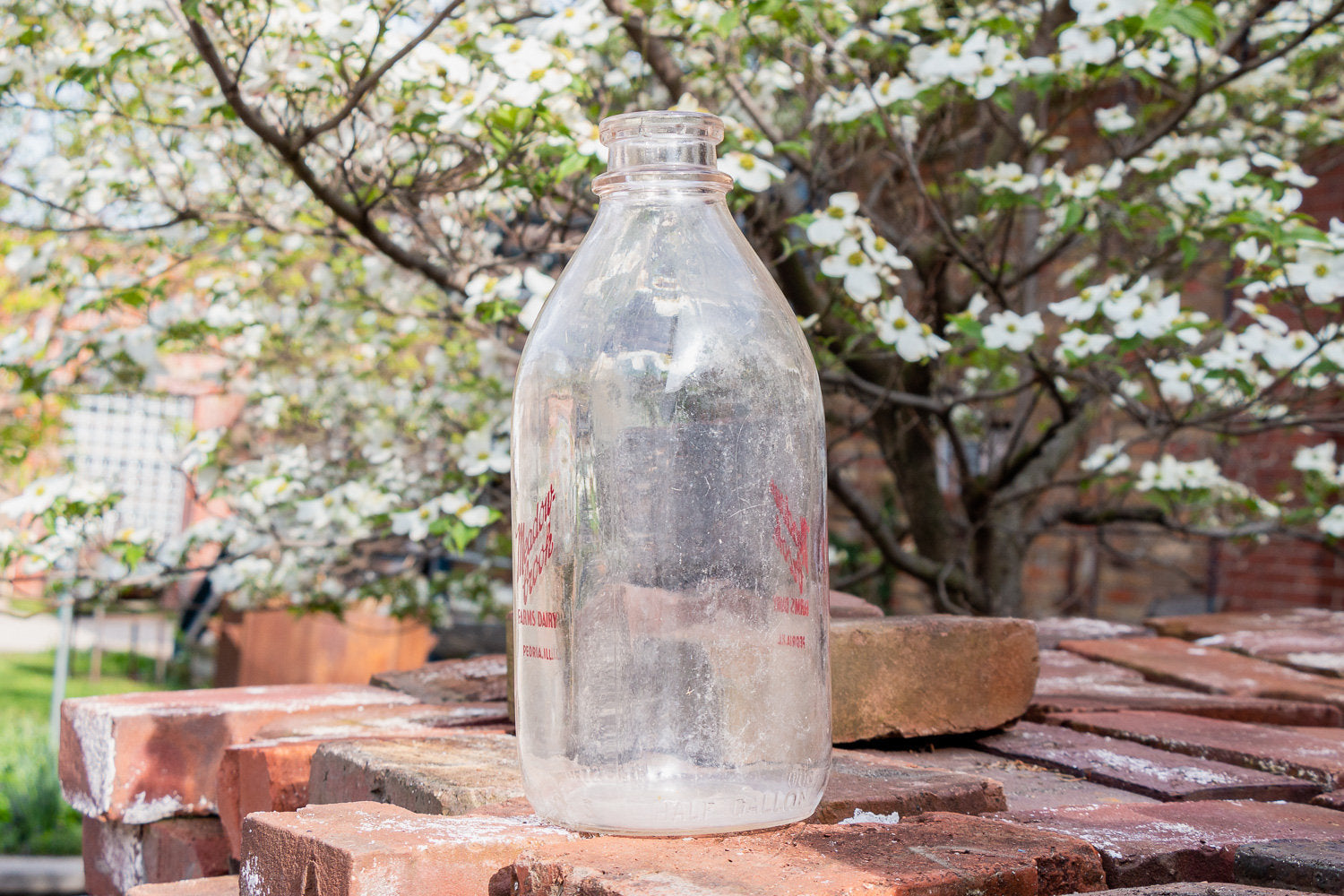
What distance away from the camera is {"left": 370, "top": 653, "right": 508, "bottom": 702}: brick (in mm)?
2219

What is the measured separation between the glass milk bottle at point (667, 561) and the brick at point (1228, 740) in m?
0.83

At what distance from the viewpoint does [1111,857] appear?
3.93 ft

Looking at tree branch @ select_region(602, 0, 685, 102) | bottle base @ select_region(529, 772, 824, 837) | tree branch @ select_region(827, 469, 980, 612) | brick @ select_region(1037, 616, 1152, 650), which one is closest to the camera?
bottle base @ select_region(529, 772, 824, 837)

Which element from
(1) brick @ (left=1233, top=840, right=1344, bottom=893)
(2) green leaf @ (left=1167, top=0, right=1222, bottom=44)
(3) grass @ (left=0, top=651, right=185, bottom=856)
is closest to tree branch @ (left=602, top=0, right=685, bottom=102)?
(2) green leaf @ (left=1167, top=0, right=1222, bottom=44)

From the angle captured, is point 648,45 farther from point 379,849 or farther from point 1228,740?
point 379,849

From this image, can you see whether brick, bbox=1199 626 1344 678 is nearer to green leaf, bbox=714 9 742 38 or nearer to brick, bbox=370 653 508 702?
brick, bbox=370 653 508 702

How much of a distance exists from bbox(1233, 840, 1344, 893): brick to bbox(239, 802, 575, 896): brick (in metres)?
0.65

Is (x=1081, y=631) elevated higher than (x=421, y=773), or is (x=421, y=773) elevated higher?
(x=1081, y=631)

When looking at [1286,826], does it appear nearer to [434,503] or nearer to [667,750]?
[667,750]

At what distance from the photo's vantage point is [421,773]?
135 cm

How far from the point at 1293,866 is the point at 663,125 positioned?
0.92 metres

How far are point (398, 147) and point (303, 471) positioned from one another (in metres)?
0.95

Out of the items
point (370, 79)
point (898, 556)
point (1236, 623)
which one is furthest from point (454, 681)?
point (1236, 623)

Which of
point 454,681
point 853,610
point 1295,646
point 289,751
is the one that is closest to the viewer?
point 289,751
